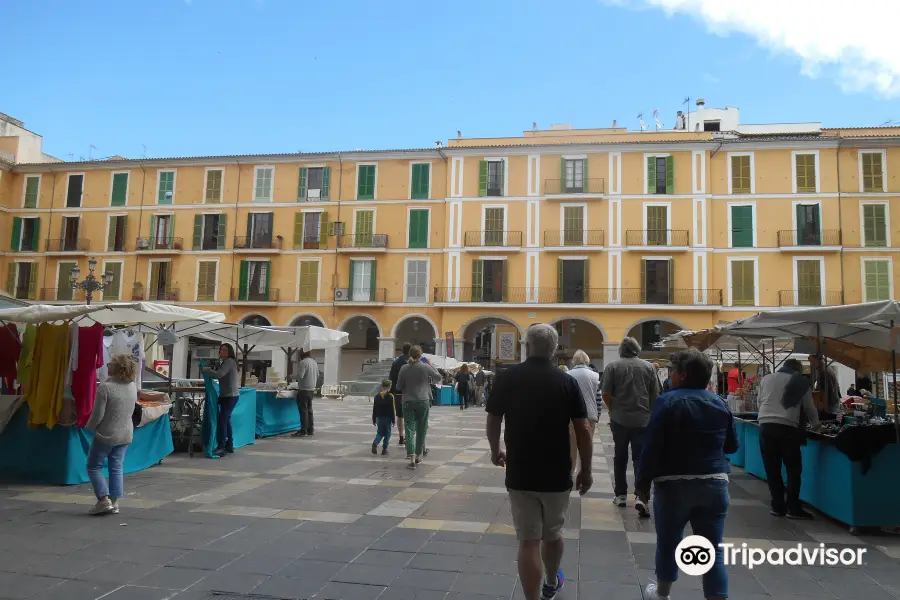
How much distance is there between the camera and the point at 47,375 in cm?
716

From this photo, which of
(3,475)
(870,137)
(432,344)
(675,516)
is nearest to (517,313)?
(432,344)

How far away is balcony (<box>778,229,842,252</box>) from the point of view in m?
29.9

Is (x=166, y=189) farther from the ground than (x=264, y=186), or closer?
closer

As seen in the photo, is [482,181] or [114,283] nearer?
[482,181]

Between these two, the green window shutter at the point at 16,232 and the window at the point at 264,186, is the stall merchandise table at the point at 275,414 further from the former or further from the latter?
the green window shutter at the point at 16,232

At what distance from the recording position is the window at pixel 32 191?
3641 centimetres

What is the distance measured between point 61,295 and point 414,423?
3254 cm

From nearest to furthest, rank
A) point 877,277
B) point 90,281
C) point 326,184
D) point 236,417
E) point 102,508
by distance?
point 102,508 → point 236,417 → point 90,281 → point 877,277 → point 326,184

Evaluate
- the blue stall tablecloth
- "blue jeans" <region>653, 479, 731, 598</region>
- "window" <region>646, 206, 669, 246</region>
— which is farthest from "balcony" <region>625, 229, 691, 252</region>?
"blue jeans" <region>653, 479, 731, 598</region>

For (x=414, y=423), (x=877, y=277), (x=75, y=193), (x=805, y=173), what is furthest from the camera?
(x=75, y=193)

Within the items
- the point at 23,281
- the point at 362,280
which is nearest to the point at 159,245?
the point at 23,281

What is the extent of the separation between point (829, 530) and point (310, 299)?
29.7m

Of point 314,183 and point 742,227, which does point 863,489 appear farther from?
point 314,183

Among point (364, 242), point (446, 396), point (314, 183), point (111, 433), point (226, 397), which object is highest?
point (314, 183)
